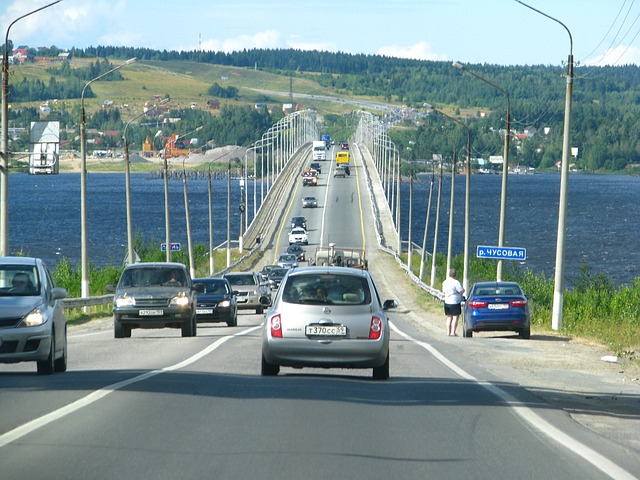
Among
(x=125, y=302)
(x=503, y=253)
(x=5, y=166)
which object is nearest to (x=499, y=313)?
(x=503, y=253)

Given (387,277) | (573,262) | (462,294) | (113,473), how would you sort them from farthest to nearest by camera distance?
(573,262), (387,277), (462,294), (113,473)

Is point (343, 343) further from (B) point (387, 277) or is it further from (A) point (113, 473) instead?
(B) point (387, 277)

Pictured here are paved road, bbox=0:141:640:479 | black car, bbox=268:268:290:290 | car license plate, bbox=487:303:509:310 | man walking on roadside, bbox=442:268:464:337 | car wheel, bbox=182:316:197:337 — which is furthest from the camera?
black car, bbox=268:268:290:290

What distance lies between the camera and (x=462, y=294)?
31.9 metres

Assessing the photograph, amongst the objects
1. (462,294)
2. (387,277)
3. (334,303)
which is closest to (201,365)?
(334,303)

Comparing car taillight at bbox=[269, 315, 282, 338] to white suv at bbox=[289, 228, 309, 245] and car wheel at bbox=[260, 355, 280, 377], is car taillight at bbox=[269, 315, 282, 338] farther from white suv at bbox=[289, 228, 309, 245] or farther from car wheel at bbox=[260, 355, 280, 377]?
white suv at bbox=[289, 228, 309, 245]

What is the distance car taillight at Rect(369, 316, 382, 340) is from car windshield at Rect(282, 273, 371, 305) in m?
0.30

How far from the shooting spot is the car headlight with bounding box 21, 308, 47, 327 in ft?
52.6

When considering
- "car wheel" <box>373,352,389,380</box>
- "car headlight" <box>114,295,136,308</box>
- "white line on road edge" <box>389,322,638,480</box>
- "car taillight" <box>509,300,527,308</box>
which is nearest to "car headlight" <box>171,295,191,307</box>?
"car headlight" <box>114,295,136,308</box>

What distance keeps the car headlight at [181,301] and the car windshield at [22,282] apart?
10.1 meters

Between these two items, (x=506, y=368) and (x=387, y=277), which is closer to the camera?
(x=506, y=368)

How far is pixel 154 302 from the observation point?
27219mm

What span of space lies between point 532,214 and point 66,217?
66.2m

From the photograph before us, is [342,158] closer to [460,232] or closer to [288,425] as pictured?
[460,232]
